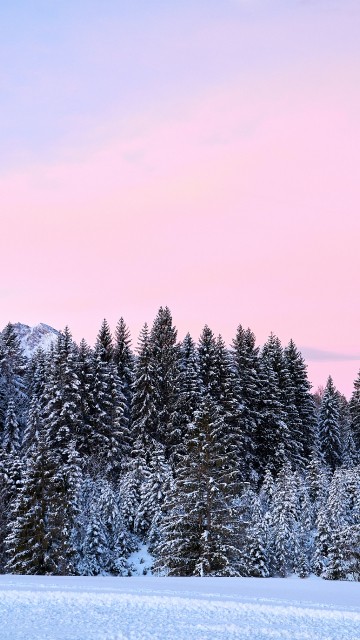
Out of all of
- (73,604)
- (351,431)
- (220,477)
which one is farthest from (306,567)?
(351,431)

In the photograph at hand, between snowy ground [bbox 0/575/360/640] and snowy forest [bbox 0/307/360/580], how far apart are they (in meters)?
13.6

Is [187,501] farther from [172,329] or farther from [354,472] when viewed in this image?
[172,329]

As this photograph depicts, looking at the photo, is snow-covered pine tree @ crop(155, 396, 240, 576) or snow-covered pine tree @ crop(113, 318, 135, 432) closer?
snow-covered pine tree @ crop(155, 396, 240, 576)

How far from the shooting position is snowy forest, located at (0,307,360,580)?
84.8ft

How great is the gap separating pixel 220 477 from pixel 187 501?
1.78m

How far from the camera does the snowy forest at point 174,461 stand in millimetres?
25844

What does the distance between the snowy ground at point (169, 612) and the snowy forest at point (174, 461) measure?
1358 centimetres

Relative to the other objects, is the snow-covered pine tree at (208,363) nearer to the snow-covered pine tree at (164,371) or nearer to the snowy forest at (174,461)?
the snowy forest at (174,461)

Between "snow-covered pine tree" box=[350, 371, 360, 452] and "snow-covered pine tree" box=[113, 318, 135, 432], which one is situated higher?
"snow-covered pine tree" box=[113, 318, 135, 432]

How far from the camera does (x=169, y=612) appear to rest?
7.68 metres

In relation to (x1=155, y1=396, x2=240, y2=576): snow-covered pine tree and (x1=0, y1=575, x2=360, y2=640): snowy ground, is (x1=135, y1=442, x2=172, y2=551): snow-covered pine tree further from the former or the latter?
(x1=0, y1=575, x2=360, y2=640): snowy ground

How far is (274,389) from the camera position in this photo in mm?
58188

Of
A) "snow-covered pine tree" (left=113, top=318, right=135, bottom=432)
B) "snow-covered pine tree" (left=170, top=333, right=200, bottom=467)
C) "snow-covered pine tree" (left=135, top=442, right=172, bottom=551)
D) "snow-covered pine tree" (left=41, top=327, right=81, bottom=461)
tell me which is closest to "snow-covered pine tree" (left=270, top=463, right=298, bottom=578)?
"snow-covered pine tree" (left=135, top=442, right=172, bottom=551)

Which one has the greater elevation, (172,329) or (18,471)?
(172,329)
